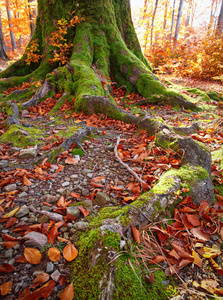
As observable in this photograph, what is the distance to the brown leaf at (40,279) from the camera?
1.14m

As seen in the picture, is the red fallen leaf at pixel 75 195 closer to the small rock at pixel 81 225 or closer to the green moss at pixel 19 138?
the small rock at pixel 81 225

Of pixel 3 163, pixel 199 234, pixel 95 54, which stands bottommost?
pixel 199 234

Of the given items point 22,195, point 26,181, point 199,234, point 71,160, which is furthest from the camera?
point 71,160

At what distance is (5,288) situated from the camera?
43.7 inches

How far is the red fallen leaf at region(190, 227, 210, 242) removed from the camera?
4.92 ft

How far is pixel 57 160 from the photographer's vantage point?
254 centimetres

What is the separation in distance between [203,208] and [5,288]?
1797mm

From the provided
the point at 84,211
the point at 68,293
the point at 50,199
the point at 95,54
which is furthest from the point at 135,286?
the point at 95,54

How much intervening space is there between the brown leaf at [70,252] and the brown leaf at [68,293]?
Result: 0.57 ft

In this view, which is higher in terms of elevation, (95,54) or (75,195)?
(95,54)

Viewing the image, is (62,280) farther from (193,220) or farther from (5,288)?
(193,220)

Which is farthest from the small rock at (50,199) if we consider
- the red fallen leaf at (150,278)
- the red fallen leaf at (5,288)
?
the red fallen leaf at (150,278)

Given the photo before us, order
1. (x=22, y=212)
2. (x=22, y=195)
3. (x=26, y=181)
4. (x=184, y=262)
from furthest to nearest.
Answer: (x=26, y=181), (x=22, y=195), (x=22, y=212), (x=184, y=262)

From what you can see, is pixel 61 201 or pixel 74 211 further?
pixel 61 201
